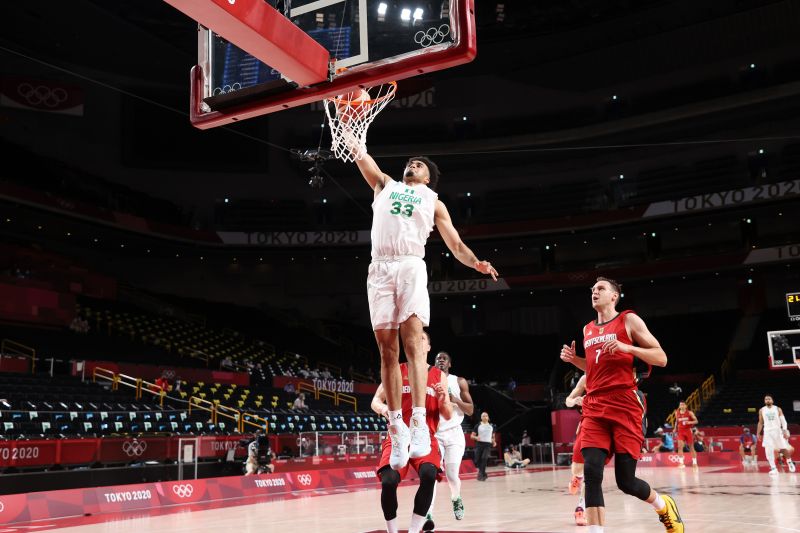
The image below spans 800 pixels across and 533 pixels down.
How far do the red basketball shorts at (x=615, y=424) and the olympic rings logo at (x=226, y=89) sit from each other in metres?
4.04

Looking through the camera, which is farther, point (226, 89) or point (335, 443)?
point (335, 443)

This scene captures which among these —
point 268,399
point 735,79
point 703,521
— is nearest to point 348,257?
point 268,399

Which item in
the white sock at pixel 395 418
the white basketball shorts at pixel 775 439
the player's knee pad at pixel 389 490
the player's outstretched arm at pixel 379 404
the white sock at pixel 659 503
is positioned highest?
the player's outstretched arm at pixel 379 404

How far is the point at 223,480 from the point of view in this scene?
51.7 feet

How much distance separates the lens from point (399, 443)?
5.66m

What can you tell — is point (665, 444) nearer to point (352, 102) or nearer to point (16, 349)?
point (16, 349)

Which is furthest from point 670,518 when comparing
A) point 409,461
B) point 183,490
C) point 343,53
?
point 183,490

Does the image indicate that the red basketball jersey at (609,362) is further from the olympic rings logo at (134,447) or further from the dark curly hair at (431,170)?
the olympic rings logo at (134,447)

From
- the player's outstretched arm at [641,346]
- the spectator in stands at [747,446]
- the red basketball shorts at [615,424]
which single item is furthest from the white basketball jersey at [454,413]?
the spectator in stands at [747,446]

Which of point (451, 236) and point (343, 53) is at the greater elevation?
point (343, 53)

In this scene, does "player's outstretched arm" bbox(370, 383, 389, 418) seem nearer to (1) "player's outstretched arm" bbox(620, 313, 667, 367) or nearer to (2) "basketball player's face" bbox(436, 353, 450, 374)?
(2) "basketball player's face" bbox(436, 353, 450, 374)

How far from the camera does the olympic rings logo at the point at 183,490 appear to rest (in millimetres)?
14639

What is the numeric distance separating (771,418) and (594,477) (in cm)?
1471

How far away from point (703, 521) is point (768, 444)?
11.3 m
